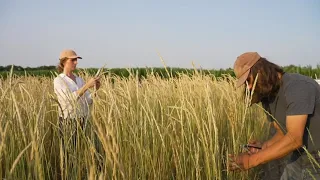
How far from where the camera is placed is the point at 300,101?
5.31 feet

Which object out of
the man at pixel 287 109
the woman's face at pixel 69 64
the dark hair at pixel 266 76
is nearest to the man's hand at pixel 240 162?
the man at pixel 287 109

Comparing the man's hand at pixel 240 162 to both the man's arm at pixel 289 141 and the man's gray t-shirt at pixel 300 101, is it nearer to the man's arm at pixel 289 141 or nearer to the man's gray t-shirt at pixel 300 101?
the man's arm at pixel 289 141

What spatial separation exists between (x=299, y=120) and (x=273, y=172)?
0.91 m

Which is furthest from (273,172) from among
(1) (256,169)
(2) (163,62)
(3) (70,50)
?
(3) (70,50)

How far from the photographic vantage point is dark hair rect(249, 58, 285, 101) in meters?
1.72


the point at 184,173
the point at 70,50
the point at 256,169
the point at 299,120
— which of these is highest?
the point at 70,50

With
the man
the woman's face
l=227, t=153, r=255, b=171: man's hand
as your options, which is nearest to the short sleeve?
the man

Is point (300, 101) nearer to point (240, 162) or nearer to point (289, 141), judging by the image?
point (289, 141)

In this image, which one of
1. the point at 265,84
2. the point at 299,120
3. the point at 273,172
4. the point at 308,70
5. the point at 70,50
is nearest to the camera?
the point at 299,120

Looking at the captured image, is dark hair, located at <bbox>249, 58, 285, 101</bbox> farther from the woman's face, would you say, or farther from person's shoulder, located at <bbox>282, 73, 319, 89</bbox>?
the woman's face

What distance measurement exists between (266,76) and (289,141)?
0.33 m

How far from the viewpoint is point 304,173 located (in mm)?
1788

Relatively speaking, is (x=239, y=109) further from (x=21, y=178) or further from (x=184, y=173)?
(x=21, y=178)

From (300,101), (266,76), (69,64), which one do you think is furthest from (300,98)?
(69,64)
